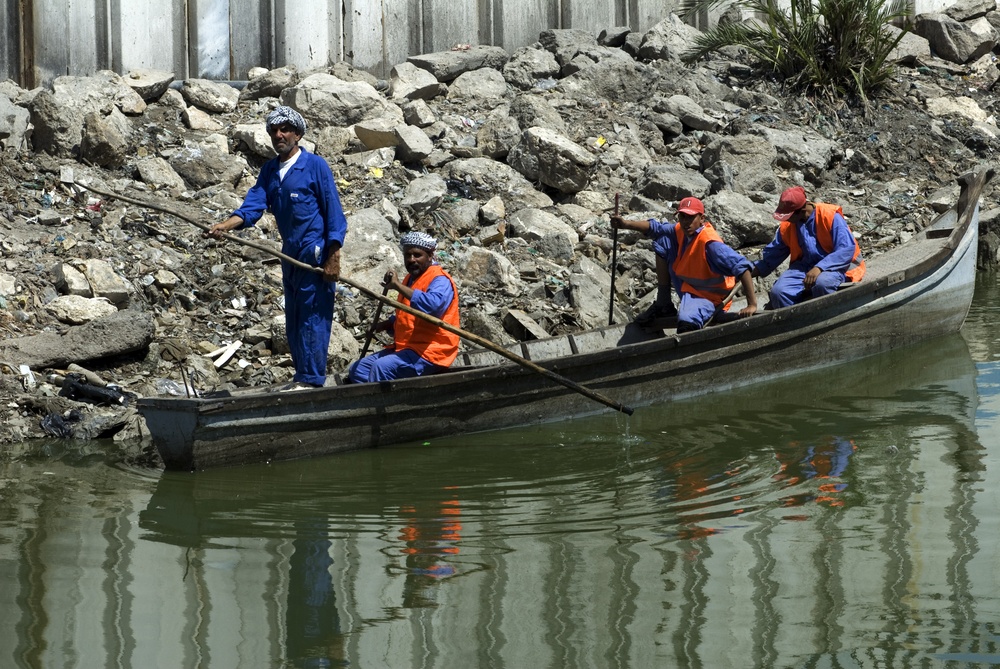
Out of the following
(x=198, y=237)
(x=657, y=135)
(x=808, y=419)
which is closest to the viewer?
(x=808, y=419)

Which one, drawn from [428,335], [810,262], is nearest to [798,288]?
[810,262]

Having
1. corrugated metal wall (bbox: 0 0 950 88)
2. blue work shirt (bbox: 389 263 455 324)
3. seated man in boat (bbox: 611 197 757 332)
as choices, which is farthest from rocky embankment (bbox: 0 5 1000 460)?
blue work shirt (bbox: 389 263 455 324)

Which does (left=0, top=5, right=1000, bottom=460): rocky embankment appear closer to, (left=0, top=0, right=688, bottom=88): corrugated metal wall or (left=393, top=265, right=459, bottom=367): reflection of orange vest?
(left=0, top=0, right=688, bottom=88): corrugated metal wall

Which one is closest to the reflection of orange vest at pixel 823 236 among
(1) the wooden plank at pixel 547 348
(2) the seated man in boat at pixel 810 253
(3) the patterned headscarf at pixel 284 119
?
(2) the seated man in boat at pixel 810 253

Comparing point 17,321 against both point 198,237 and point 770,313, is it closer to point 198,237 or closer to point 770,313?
point 198,237

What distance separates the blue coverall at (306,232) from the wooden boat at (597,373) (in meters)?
0.41

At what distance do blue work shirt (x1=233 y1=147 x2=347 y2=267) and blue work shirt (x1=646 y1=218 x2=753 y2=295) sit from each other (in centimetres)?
253

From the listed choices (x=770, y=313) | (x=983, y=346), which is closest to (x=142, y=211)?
(x=770, y=313)

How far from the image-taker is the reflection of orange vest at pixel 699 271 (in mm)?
8617

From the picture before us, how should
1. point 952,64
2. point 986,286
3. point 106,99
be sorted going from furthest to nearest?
1. point 952,64
2. point 986,286
3. point 106,99

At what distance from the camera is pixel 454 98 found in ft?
42.2

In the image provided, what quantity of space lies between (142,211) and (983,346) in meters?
6.84

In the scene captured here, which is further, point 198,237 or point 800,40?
point 800,40

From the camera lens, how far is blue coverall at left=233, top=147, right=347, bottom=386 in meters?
7.17
